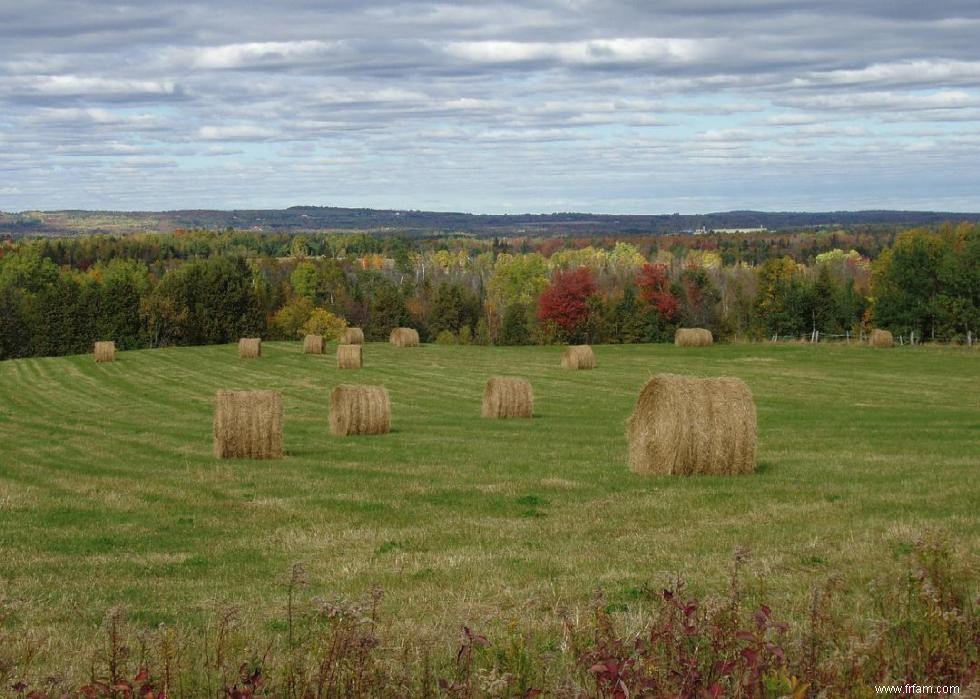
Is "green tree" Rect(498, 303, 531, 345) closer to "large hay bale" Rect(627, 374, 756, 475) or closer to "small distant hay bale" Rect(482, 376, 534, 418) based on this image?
"small distant hay bale" Rect(482, 376, 534, 418)

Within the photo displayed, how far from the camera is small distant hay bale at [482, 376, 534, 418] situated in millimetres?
37906

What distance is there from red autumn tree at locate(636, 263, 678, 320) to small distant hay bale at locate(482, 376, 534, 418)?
258ft

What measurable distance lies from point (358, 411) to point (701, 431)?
44.9 feet

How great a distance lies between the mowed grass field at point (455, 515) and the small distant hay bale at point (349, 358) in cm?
2810

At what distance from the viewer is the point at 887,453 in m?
23.7

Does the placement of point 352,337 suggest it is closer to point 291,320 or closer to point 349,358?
point 349,358

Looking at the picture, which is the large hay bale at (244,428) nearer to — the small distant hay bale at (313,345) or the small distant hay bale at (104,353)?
the small distant hay bale at (313,345)

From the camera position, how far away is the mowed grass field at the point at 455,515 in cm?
1117

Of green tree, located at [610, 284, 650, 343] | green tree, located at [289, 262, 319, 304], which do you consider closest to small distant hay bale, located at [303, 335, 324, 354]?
green tree, located at [610, 284, 650, 343]

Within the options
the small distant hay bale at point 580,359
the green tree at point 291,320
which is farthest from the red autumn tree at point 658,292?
the small distant hay bale at point 580,359

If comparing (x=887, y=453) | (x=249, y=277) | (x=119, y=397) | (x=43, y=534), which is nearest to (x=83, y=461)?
(x=43, y=534)

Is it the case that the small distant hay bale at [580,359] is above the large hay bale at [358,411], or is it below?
below

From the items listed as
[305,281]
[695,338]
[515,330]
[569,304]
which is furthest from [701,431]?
[305,281]

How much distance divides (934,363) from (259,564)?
5632 cm
